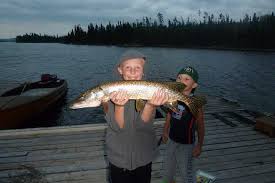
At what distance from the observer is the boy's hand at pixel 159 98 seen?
3168 millimetres

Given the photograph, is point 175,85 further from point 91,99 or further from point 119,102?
point 91,99

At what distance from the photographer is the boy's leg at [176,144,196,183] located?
14.0ft

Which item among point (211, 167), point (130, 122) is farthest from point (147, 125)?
point (211, 167)

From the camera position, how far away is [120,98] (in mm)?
3043

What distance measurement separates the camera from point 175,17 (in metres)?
180

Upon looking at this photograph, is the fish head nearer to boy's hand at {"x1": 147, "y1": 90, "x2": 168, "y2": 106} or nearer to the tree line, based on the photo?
boy's hand at {"x1": 147, "y1": 90, "x2": 168, "y2": 106}

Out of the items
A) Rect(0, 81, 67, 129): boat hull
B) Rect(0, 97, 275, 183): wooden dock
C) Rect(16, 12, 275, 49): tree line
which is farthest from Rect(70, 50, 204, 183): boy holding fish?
Rect(16, 12, 275, 49): tree line

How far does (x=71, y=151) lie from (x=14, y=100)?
27.6 ft

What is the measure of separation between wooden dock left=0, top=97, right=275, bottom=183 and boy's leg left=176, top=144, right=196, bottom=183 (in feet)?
4.21

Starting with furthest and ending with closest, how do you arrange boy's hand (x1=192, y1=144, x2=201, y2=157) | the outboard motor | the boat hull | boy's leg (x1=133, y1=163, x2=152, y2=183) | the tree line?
the tree line
the outboard motor
the boat hull
boy's hand (x1=192, y1=144, x2=201, y2=157)
boy's leg (x1=133, y1=163, x2=152, y2=183)

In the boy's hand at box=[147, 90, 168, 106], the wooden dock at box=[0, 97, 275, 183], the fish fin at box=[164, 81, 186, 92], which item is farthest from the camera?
the wooden dock at box=[0, 97, 275, 183]

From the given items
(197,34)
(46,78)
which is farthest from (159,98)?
(197,34)

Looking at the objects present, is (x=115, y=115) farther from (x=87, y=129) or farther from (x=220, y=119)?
(x=220, y=119)

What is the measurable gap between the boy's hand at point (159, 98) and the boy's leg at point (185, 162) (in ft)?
4.51
